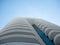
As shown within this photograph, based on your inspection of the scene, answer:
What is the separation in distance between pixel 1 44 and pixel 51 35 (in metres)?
0.37

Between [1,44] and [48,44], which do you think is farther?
[48,44]

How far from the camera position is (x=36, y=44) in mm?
616

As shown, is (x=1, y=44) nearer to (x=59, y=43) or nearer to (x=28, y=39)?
(x=28, y=39)

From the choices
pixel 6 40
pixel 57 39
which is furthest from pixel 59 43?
pixel 6 40

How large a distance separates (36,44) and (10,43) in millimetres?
122

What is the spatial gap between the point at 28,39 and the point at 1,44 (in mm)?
149

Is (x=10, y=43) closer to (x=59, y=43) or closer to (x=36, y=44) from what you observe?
(x=36, y=44)

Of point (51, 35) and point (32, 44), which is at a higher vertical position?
point (51, 35)

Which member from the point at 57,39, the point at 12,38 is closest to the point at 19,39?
the point at 12,38

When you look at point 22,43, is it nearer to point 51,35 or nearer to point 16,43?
point 16,43

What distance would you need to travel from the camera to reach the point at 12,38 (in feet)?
2.22

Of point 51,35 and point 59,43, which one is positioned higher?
point 51,35

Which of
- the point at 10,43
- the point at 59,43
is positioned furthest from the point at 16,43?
the point at 59,43

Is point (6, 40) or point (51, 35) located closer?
point (6, 40)
